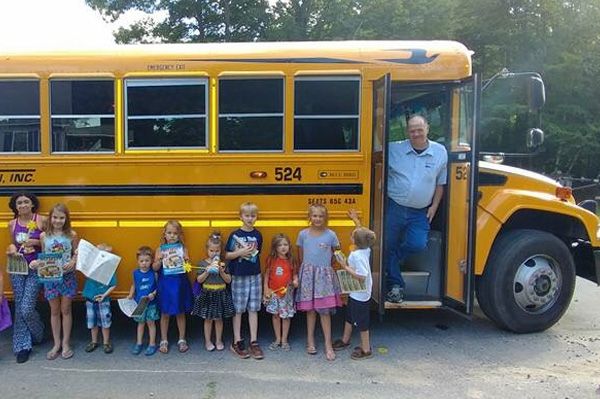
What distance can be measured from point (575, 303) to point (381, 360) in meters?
3.30

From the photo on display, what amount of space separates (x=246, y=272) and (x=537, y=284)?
2.77 metres

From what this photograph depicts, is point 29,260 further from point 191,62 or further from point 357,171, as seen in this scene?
point 357,171

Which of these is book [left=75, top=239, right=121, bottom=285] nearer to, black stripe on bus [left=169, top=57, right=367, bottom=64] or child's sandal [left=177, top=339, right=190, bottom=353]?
child's sandal [left=177, top=339, right=190, bottom=353]

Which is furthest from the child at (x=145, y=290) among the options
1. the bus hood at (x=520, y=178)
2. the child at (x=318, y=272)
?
the bus hood at (x=520, y=178)

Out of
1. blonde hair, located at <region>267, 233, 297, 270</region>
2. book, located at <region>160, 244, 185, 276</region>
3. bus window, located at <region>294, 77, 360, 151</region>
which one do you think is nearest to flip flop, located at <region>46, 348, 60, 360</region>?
book, located at <region>160, 244, 185, 276</region>

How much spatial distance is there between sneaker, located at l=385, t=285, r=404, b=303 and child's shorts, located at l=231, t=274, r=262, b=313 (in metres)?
1.20

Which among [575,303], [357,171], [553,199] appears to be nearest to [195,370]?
[357,171]

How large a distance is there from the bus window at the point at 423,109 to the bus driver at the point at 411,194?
27 centimetres

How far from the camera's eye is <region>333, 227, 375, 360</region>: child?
15.8ft

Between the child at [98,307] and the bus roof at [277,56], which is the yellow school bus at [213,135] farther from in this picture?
the child at [98,307]

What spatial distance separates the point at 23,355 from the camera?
4902mm

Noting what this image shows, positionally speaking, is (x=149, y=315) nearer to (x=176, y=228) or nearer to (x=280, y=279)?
(x=176, y=228)

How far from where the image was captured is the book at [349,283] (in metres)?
4.86

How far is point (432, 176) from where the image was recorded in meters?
5.24
